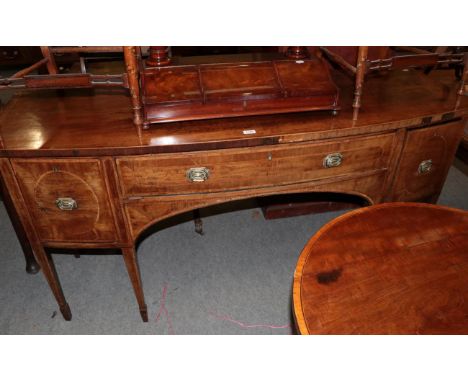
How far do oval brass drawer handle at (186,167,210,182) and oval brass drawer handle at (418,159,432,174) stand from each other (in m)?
1.11

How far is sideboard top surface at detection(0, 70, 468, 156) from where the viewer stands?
1.52 meters

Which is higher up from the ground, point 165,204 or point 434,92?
point 434,92

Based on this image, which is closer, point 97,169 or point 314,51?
point 97,169

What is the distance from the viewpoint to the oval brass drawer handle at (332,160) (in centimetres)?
172

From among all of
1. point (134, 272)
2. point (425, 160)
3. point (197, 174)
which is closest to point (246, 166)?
point (197, 174)

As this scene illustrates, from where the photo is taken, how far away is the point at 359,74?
174 centimetres

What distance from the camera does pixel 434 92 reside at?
199 cm

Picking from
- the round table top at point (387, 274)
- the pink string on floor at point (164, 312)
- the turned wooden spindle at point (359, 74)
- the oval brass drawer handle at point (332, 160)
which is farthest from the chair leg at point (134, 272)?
the turned wooden spindle at point (359, 74)

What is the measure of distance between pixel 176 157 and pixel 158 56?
20.8 inches

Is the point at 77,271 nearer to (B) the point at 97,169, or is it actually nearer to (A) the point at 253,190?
(B) the point at 97,169

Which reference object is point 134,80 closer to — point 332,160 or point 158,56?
point 158,56

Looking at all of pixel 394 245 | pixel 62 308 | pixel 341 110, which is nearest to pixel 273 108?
pixel 341 110

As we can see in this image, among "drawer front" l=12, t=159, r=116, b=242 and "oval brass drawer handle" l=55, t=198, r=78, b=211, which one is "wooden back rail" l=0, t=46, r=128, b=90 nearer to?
"drawer front" l=12, t=159, r=116, b=242

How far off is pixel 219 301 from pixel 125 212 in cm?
94
